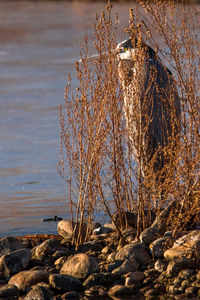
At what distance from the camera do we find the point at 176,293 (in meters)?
4.30

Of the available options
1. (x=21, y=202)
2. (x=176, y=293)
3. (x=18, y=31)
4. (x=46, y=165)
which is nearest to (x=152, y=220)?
(x=176, y=293)

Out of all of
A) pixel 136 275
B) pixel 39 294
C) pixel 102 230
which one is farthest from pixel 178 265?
pixel 102 230

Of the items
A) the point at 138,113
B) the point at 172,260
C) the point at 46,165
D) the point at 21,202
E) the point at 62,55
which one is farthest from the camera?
the point at 62,55

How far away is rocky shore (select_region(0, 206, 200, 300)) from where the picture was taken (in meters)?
4.39

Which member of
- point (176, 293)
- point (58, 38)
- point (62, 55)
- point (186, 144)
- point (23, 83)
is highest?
point (58, 38)

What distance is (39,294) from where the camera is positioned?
436 cm

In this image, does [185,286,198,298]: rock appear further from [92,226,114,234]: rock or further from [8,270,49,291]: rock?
[92,226,114,234]: rock

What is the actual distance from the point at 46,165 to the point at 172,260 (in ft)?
13.6

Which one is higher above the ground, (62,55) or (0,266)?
(62,55)

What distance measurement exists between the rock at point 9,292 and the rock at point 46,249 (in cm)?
65

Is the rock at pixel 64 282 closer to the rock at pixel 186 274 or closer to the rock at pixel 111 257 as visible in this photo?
the rock at pixel 111 257

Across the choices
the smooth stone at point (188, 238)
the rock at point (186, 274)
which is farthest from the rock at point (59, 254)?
the rock at point (186, 274)

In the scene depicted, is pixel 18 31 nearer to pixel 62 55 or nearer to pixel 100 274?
pixel 62 55

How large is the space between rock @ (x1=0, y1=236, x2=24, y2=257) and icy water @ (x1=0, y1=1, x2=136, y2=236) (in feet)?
2.13
